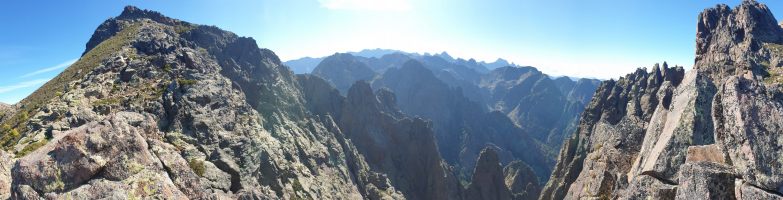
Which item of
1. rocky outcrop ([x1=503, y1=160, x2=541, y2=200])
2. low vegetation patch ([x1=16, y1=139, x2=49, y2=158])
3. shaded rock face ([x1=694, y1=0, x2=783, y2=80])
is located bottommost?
rocky outcrop ([x1=503, y1=160, x2=541, y2=200])

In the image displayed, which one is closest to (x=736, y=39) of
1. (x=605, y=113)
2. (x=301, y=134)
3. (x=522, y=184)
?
(x=605, y=113)

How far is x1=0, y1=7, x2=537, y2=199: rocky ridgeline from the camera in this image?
26.5m

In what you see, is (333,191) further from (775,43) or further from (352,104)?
(775,43)

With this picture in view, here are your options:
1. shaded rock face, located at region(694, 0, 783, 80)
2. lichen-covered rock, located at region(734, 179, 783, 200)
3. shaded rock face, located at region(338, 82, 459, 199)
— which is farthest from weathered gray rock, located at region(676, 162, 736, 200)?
shaded rock face, located at region(338, 82, 459, 199)

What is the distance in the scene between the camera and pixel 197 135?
184 feet

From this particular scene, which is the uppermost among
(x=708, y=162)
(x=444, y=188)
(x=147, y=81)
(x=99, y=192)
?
(x=147, y=81)

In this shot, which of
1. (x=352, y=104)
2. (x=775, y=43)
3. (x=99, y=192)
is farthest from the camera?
(x=352, y=104)

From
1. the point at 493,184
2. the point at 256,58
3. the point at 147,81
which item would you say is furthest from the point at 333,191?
the point at 493,184

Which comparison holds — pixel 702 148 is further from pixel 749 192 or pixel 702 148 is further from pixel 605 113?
pixel 605 113

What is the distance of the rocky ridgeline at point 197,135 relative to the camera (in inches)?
1045

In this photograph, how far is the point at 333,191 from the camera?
324 ft

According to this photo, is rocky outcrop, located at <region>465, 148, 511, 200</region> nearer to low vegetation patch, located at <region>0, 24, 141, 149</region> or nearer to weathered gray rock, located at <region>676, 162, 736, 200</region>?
low vegetation patch, located at <region>0, 24, 141, 149</region>

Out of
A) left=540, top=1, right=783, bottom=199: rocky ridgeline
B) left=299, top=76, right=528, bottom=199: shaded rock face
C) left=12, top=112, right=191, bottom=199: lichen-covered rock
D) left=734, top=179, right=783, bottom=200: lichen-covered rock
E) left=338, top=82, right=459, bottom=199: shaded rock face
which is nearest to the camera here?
left=734, top=179, right=783, bottom=200: lichen-covered rock

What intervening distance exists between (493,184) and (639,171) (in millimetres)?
155600
